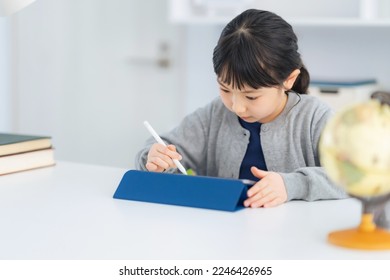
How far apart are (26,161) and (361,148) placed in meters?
0.89

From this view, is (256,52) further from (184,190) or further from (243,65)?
(184,190)

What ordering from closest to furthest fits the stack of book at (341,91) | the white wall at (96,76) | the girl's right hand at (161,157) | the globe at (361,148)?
the globe at (361,148) < the girl's right hand at (161,157) < the stack of book at (341,91) < the white wall at (96,76)

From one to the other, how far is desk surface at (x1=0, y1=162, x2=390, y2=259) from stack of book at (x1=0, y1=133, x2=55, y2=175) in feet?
0.40

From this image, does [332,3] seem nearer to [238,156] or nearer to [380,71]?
[380,71]

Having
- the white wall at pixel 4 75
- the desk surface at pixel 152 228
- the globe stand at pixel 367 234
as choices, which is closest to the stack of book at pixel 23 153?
the desk surface at pixel 152 228

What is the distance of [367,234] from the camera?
978 millimetres

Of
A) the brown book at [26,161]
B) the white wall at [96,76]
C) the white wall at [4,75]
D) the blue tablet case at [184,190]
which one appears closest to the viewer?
the blue tablet case at [184,190]

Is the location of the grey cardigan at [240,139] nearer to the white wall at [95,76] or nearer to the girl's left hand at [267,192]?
the girl's left hand at [267,192]

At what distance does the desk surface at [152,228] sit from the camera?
96cm

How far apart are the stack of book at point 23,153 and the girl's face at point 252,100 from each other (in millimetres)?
424

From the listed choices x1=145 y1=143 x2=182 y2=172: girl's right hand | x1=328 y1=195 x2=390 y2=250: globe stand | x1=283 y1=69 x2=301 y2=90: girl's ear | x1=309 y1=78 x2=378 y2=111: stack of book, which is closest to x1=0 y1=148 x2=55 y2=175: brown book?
x1=145 y1=143 x2=182 y2=172: girl's right hand

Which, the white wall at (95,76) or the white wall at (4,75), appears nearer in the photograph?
the white wall at (95,76)

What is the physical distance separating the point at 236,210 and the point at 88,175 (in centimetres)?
46
